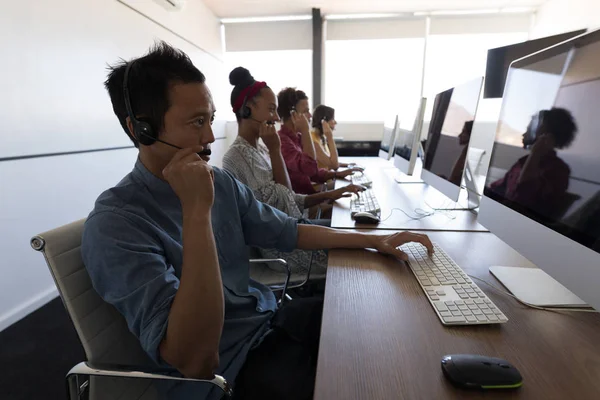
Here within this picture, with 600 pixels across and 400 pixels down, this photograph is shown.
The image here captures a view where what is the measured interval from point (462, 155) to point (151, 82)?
43.3 inches

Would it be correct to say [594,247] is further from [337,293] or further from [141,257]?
[141,257]

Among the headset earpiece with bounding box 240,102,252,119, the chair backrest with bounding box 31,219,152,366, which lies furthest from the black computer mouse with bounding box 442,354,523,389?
the headset earpiece with bounding box 240,102,252,119

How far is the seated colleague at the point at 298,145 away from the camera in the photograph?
2467mm

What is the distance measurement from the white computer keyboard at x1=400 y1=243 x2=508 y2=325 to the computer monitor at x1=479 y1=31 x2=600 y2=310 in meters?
0.12

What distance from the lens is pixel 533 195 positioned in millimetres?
745

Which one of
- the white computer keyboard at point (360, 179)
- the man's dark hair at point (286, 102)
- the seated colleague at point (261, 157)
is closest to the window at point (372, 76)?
the man's dark hair at point (286, 102)

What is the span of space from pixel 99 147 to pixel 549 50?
9.50 ft

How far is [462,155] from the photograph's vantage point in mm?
1256

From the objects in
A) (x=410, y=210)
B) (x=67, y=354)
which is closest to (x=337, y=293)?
(x=410, y=210)

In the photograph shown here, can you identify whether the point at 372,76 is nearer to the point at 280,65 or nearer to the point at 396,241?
the point at 280,65

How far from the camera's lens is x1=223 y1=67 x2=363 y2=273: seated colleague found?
1607mm

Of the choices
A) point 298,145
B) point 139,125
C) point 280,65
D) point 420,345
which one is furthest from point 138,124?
point 280,65

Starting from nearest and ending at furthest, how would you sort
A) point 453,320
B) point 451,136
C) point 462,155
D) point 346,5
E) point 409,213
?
point 453,320 < point 462,155 < point 451,136 < point 409,213 < point 346,5

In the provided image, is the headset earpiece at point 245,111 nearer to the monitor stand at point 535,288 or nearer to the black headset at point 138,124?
the black headset at point 138,124
